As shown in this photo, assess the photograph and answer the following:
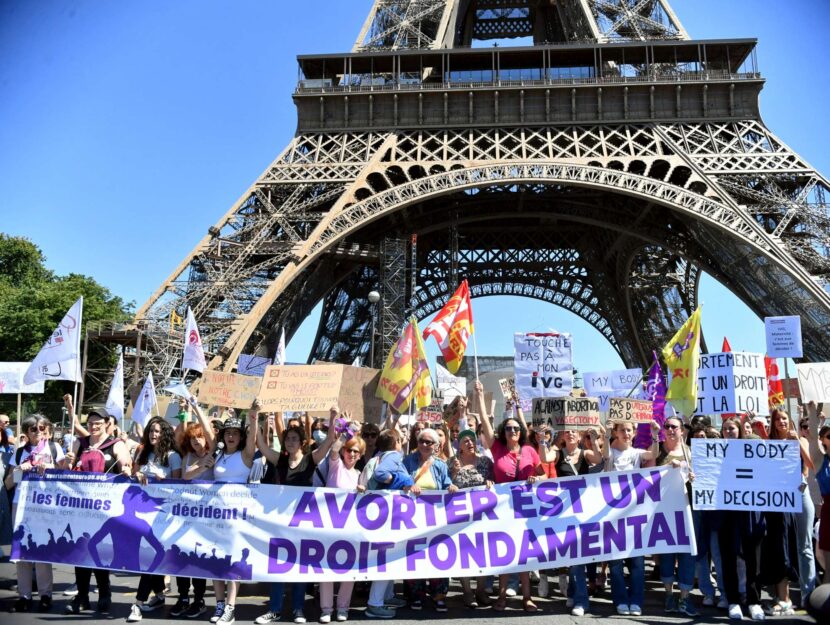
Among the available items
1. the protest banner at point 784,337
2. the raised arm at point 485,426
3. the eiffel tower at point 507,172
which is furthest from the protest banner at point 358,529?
the eiffel tower at point 507,172

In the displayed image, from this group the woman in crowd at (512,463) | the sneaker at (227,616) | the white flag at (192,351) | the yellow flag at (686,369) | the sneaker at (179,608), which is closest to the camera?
the sneaker at (227,616)

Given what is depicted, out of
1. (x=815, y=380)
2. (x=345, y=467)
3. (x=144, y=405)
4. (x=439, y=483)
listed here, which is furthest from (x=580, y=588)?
(x=144, y=405)

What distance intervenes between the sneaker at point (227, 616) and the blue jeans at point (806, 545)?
5.46m

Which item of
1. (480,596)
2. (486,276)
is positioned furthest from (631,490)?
(486,276)

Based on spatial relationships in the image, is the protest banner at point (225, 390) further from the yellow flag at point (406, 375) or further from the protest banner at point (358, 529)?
the protest banner at point (358, 529)

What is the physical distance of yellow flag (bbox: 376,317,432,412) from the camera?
34.2ft

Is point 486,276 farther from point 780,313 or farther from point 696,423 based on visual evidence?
point 696,423

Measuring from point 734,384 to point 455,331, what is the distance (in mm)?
4194

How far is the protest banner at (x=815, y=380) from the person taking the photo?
12.4 meters

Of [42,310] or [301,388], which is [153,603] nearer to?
[301,388]

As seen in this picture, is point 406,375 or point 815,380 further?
point 815,380

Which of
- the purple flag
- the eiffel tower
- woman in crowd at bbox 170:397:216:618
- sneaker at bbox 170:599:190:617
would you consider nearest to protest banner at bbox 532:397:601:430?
the purple flag

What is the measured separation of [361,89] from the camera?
2764cm

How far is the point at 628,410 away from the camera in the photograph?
31.8ft
